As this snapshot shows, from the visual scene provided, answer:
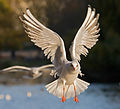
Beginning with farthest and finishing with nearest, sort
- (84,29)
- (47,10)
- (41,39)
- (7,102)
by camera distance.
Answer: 1. (47,10)
2. (7,102)
3. (84,29)
4. (41,39)

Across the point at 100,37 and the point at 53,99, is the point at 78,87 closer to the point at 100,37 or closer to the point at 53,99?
the point at 53,99

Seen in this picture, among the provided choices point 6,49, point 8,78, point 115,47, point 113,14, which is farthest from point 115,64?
point 6,49

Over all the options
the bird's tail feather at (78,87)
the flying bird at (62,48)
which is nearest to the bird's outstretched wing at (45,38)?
the flying bird at (62,48)

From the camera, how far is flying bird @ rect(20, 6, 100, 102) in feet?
27.6

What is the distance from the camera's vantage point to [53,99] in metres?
23.7

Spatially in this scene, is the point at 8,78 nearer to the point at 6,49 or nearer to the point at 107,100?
the point at 107,100

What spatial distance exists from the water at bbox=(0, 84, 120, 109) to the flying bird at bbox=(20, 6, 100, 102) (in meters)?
11.7

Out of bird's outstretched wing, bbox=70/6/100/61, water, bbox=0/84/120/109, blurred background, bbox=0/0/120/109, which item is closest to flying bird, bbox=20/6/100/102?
bird's outstretched wing, bbox=70/6/100/61

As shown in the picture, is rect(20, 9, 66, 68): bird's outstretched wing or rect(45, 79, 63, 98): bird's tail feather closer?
rect(20, 9, 66, 68): bird's outstretched wing

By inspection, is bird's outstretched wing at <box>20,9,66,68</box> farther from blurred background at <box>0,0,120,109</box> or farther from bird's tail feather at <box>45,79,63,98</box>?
blurred background at <box>0,0,120,109</box>

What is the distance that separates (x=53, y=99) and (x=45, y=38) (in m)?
15.2

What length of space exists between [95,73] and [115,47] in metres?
2.92

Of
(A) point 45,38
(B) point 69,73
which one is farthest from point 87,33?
(B) point 69,73

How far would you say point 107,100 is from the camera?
2323 centimetres
